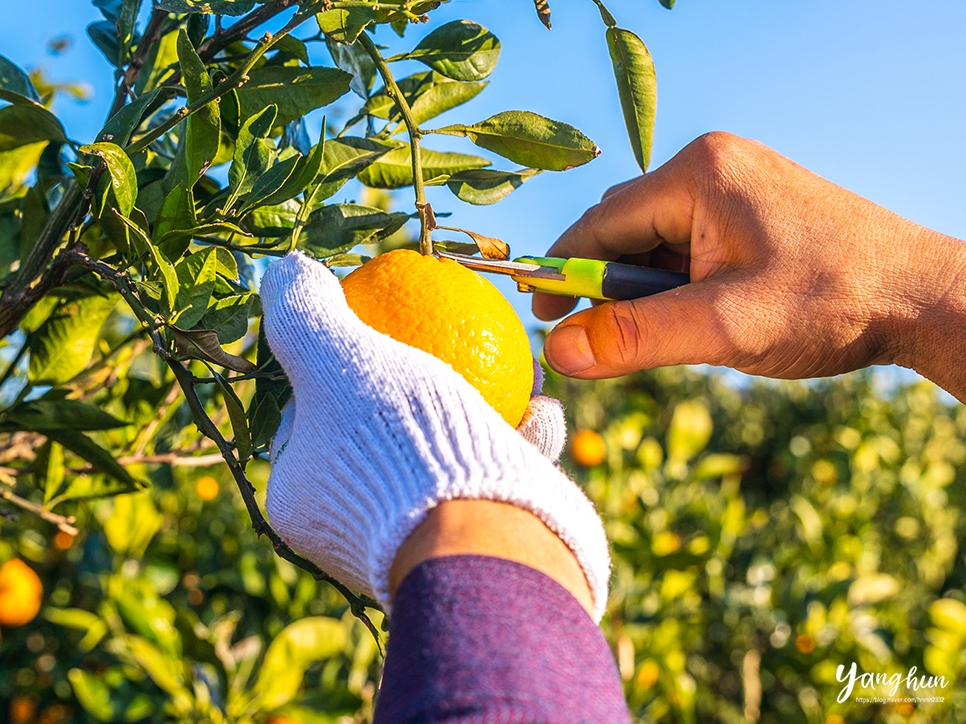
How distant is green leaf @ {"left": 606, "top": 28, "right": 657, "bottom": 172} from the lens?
71cm

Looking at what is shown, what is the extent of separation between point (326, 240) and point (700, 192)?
46 centimetres

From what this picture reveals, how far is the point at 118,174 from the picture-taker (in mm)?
550

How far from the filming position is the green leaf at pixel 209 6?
56 cm

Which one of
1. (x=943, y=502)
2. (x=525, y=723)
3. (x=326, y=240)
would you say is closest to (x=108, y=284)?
(x=326, y=240)

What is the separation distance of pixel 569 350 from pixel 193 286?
44 cm

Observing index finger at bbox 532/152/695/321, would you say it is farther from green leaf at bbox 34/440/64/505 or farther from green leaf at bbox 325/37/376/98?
green leaf at bbox 34/440/64/505

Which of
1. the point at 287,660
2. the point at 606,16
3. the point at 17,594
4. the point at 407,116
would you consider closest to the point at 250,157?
the point at 407,116

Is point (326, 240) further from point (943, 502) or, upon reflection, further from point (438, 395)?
point (943, 502)

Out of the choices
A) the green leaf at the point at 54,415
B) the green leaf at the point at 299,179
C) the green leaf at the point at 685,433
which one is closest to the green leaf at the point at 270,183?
the green leaf at the point at 299,179

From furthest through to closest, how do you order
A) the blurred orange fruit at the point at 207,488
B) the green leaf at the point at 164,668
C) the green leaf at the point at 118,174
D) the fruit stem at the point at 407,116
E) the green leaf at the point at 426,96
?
the blurred orange fruit at the point at 207,488 → the green leaf at the point at 164,668 → the green leaf at the point at 426,96 → the fruit stem at the point at 407,116 → the green leaf at the point at 118,174

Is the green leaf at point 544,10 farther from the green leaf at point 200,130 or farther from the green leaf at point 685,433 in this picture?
the green leaf at point 685,433

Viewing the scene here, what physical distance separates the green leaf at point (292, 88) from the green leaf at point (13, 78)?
0.23 metres

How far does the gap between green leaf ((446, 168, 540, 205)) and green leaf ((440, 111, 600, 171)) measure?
0.02 metres

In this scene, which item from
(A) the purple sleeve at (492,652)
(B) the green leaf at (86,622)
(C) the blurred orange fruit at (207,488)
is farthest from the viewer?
(C) the blurred orange fruit at (207,488)
